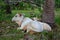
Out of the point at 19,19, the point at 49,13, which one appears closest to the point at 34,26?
the point at 49,13

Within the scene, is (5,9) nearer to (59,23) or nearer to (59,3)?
(59,23)

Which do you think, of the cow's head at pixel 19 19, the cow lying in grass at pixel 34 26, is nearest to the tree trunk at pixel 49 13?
the cow lying in grass at pixel 34 26

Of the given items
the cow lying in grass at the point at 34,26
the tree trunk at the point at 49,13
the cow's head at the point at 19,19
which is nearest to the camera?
the cow lying in grass at the point at 34,26

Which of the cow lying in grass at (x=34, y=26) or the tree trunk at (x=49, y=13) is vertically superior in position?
the tree trunk at (x=49, y=13)

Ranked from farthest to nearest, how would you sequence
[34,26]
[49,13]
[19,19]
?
[19,19], [49,13], [34,26]

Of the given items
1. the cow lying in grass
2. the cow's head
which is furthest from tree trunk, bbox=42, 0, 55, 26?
the cow's head

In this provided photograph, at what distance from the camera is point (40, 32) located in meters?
5.93

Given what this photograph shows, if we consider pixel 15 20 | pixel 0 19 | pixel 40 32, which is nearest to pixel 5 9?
pixel 0 19

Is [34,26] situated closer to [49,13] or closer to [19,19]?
[49,13]

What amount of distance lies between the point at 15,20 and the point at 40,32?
59.1 inches

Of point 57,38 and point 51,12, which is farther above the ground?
point 51,12

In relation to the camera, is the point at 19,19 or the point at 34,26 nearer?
the point at 34,26

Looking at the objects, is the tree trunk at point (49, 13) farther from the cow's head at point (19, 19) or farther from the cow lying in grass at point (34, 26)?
the cow's head at point (19, 19)

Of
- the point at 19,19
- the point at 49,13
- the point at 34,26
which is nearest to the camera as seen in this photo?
the point at 34,26
